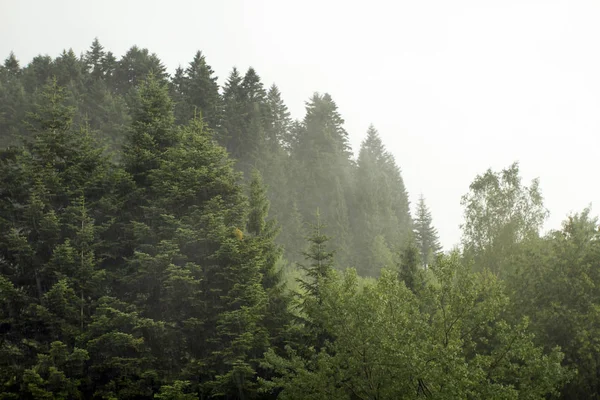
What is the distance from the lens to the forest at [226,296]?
2141 centimetres

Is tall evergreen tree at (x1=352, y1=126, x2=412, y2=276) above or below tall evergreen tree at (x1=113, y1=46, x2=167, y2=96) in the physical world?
below

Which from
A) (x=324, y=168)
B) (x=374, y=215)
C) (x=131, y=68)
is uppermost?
(x=131, y=68)

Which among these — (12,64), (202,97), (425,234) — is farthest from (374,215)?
(12,64)

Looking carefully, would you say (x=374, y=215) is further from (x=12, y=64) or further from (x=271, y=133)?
(x=12, y=64)

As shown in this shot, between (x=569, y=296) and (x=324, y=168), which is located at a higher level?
(x=324, y=168)

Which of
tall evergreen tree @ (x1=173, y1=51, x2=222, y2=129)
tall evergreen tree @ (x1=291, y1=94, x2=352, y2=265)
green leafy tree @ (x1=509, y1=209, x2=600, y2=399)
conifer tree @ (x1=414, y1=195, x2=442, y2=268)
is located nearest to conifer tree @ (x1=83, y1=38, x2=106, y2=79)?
tall evergreen tree @ (x1=173, y1=51, x2=222, y2=129)

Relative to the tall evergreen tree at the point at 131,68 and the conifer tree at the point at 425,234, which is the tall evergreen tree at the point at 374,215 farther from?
the tall evergreen tree at the point at 131,68

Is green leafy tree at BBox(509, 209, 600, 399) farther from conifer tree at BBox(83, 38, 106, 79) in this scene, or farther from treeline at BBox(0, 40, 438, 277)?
conifer tree at BBox(83, 38, 106, 79)

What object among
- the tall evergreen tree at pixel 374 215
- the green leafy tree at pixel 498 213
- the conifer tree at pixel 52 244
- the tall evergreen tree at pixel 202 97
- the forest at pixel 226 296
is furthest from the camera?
the tall evergreen tree at pixel 374 215

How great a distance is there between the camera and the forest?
843 inches

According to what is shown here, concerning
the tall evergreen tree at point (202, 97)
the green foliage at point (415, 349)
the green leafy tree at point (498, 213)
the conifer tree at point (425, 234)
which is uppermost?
the tall evergreen tree at point (202, 97)

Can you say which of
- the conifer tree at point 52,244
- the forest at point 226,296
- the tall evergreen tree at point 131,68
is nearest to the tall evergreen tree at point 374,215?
the forest at point 226,296

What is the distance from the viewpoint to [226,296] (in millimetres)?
29297

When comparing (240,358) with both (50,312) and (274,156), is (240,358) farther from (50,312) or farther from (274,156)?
(274,156)
